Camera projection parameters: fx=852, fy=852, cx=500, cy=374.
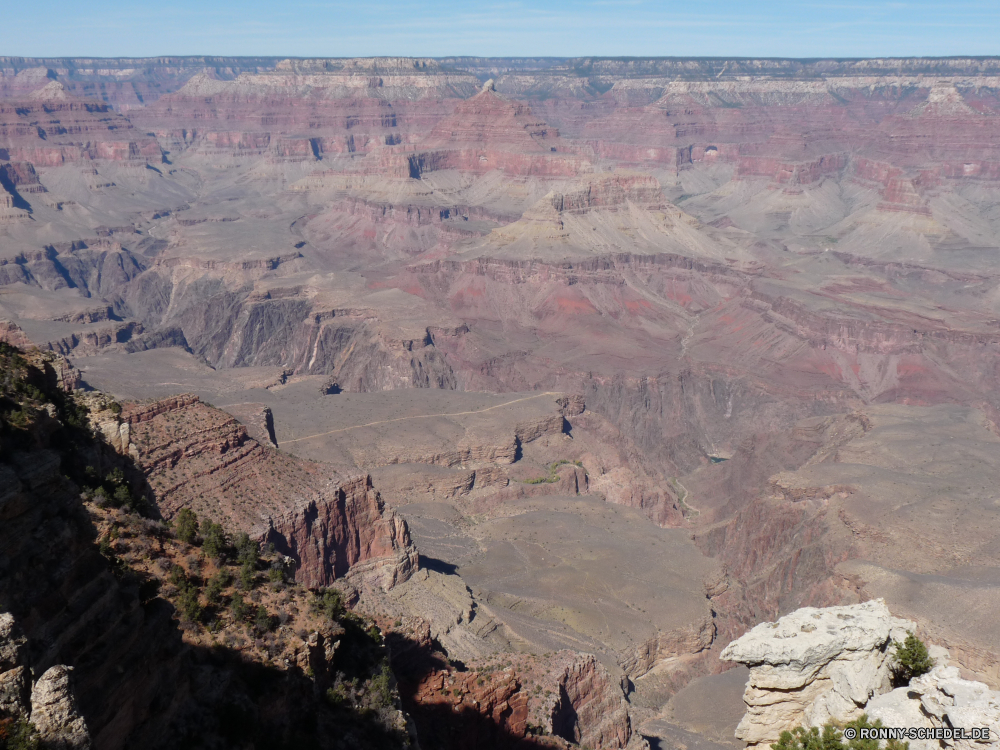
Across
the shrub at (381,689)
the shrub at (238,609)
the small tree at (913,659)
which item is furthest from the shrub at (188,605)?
the small tree at (913,659)

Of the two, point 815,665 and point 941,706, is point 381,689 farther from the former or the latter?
point 941,706

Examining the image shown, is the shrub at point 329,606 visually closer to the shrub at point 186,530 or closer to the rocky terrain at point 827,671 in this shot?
the shrub at point 186,530

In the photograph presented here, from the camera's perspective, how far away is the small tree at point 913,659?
1805cm

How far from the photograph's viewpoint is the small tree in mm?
18047

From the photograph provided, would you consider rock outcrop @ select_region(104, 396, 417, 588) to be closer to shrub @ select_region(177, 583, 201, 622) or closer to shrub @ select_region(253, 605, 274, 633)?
shrub @ select_region(177, 583, 201, 622)

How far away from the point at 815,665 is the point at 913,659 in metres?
2.04

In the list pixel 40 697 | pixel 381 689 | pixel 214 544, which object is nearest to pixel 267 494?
pixel 214 544

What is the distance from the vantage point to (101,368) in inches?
4203

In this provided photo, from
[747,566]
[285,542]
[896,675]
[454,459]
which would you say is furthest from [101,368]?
[896,675]

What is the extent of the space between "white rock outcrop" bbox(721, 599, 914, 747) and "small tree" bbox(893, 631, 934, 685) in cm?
44

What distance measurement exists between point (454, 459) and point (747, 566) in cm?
2893

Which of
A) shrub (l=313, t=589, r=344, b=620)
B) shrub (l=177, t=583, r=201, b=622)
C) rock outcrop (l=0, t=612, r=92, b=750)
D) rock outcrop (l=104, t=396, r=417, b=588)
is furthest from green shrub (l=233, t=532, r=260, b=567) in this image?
rock outcrop (l=0, t=612, r=92, b=750)

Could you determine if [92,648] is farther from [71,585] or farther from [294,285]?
[294,285]

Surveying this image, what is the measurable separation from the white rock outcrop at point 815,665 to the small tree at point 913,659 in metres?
0.44
